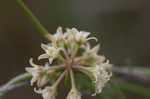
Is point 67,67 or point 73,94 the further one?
point 67,67

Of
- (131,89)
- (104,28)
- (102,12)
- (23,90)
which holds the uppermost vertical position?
(102,12)

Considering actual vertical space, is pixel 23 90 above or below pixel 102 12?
below

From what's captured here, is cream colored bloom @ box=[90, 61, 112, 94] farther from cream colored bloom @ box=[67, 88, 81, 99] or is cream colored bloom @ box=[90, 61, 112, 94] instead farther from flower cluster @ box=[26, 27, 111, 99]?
cream colored bloom @ box=[67, 88, 81, 99]

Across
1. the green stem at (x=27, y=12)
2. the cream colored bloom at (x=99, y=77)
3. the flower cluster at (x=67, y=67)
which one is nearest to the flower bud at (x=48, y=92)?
the flower cluster at (x=67, y=67)

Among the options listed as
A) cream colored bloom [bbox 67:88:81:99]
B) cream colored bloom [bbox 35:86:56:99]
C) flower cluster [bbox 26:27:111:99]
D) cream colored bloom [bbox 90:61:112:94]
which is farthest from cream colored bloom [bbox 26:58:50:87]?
cream colored bloom [bbox 90:61:112:94]

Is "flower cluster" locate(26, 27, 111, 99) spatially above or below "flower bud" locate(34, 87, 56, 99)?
above

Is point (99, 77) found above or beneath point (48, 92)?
above

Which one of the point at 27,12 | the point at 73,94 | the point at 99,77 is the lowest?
the point at 73,94

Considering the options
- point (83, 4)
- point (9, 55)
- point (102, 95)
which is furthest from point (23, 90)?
point (102, 95)

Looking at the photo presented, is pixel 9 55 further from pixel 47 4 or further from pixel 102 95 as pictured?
pixel 102 95

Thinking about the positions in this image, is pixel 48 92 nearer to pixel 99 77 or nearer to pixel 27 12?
pixel 99 77

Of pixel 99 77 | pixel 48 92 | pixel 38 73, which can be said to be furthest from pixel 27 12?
pixel 99 77
